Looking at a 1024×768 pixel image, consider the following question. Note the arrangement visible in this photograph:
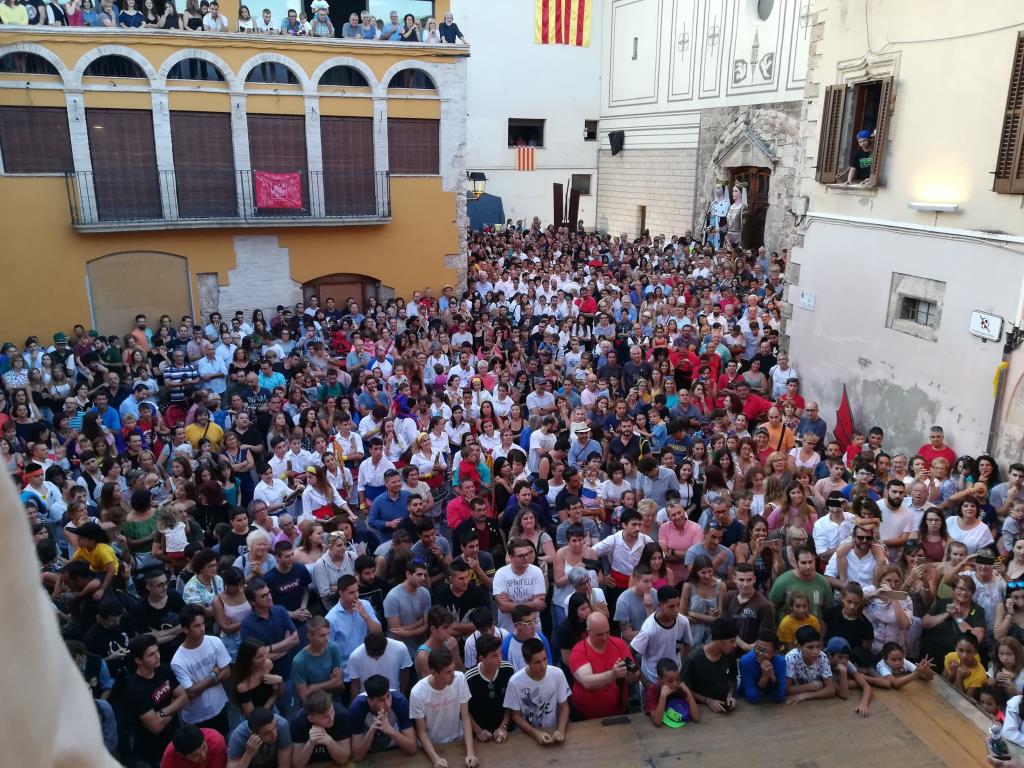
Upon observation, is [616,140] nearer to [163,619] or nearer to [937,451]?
[937,451]

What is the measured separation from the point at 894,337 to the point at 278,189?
13.2 metres

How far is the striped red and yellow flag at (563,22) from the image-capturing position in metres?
30.6

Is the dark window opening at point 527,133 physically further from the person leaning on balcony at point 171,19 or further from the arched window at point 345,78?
the person leaning on balcony at point 171,19

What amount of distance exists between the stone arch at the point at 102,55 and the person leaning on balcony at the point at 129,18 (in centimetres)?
46

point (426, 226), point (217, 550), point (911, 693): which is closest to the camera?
point (911, 693)

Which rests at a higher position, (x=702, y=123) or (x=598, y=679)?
(x=702, y=123)

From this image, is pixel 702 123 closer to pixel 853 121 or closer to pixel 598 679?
pixel 853 121

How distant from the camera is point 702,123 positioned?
2616cm

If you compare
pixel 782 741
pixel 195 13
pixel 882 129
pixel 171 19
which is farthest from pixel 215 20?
pixel 782 741

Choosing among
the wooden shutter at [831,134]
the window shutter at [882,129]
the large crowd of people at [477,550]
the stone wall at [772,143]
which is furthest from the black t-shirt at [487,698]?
the stone wall at [772,143]

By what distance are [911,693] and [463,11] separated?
29.0m

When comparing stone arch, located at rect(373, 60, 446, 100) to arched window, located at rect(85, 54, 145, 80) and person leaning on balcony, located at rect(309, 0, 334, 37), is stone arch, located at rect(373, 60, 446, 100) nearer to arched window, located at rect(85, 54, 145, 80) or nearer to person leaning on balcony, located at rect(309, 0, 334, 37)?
person leaning on balcony, located at rect(309, 0, 334, 37)

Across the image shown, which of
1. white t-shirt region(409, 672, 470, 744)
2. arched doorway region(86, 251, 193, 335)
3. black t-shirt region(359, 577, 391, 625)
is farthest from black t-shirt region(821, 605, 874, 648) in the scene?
arched doorway region(86, 251, 193, 335)

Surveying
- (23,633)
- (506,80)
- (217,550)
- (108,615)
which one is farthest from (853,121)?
(506,80)
